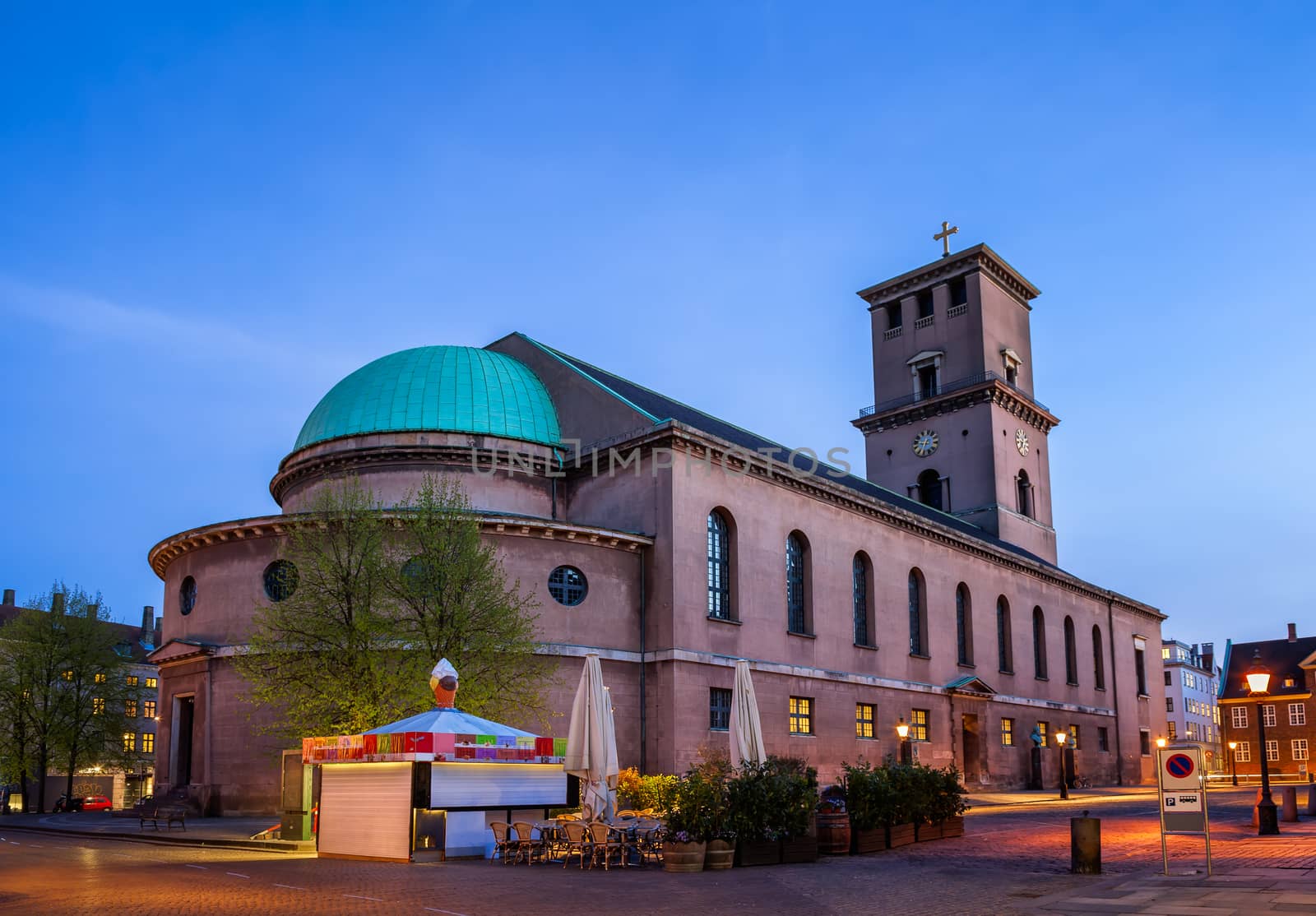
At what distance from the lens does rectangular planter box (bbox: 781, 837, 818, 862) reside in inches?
815

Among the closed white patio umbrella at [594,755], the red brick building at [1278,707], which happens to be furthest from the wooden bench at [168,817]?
the red brick building at [1278,707]

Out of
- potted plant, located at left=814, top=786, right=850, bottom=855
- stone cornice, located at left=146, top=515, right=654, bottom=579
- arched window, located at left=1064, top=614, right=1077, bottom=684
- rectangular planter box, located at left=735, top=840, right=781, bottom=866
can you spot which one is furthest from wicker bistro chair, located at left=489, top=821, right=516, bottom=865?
arched window, located at left=1064, top=614, right=1077, bottom=684

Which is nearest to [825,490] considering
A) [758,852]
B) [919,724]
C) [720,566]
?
[720,566]

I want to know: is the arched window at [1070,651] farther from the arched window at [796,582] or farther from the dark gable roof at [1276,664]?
the dark gable roof at [1276,664]

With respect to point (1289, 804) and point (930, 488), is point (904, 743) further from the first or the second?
point (930, 488)

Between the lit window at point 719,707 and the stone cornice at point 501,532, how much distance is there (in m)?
5.53

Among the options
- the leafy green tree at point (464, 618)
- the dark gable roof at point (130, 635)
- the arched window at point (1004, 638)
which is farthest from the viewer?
the dark gable roof at point (130, 635)

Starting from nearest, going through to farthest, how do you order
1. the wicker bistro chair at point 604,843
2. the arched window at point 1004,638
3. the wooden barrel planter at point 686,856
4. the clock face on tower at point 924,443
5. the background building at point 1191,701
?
1. the wooden barrel planter at point 686,856
2. the wicker bistro chair at point 604,843
3. the arched window at point 1004,638
4. the clock face on tower at point 924,443
5. the background building at point 1191,701

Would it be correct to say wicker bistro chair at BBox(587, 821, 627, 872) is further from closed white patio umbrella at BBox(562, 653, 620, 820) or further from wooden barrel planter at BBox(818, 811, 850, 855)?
wooden barrel planter at BBox(818, 811, 850, 855)

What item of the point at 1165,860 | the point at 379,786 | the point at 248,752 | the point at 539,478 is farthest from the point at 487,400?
the point at 1165,860

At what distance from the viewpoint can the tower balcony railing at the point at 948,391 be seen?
64438 mm

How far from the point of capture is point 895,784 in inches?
924

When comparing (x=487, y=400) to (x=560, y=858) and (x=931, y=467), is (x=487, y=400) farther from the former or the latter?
(x=931, y=467)

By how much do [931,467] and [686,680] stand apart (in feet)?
111
